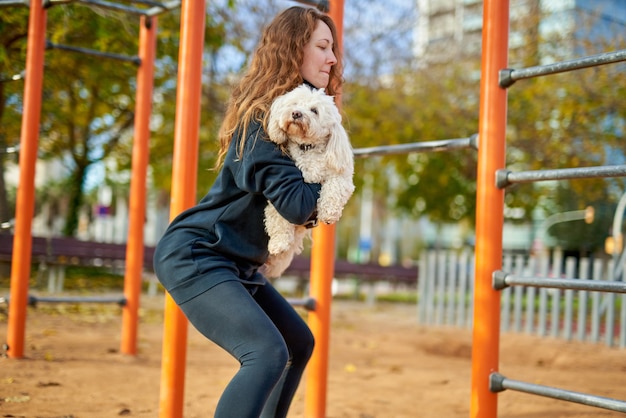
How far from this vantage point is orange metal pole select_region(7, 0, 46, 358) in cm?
429

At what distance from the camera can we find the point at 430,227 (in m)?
41.6

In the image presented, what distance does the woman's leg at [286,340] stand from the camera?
2127 millimetres

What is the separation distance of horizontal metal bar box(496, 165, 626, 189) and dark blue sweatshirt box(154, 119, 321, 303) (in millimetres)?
965

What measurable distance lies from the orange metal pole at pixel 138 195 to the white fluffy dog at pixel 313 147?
3152 millimetres

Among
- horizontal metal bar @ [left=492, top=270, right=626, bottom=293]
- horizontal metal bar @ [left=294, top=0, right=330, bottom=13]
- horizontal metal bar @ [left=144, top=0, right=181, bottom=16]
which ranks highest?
horizontal metal bar @ [left=144, top=0, right=181, bottom=16]

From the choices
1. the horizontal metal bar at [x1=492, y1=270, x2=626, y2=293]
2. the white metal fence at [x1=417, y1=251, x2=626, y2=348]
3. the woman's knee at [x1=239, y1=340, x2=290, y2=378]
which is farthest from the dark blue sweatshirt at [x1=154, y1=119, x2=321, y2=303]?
the white metal fence at [x1=417, y1=251, x2=626, y2=348]

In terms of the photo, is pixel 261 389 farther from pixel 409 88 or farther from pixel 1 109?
pixel 409 88

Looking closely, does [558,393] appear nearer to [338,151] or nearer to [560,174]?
[560,174]

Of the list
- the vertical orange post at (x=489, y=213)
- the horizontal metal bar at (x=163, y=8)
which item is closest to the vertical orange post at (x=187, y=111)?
the vertical orange post at (x=489, y=213)

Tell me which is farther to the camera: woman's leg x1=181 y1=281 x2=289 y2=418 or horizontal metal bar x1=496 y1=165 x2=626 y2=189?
horizontal metal bar x1=496 y1=165 x2=626 y2=189

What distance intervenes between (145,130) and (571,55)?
8.53 m

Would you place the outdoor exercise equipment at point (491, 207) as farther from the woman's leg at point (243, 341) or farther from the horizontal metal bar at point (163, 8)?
the horizontal metal bar at point (163, 8)

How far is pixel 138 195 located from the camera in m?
4.88

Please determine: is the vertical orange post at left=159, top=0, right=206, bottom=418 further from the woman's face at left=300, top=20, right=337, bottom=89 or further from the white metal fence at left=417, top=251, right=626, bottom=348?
the white metal fence at left=417, top=251, right=626, bottom=348
